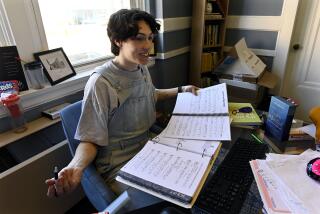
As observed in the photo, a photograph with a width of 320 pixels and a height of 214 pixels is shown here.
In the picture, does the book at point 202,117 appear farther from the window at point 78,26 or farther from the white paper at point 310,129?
the window at point 78,26

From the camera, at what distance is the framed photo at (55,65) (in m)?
1.31

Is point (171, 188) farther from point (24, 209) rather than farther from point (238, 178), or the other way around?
point (24, 209)

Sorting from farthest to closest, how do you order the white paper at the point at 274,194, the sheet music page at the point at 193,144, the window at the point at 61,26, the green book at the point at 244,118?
the window at the point at 61,26 → the green book at the point at 244,118 → the sheet music page at the point at 193,144 → the white paper at the point at 274,194

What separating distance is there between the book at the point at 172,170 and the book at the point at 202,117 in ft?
0.21

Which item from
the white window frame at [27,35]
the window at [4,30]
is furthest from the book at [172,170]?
the window at [4,30]

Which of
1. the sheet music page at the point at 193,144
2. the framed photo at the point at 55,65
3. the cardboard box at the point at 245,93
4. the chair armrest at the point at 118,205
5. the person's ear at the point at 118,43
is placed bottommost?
the cardboard box at the point at 245,93

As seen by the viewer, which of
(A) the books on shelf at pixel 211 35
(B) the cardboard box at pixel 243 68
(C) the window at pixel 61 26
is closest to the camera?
(C) the window at pixel 61 26

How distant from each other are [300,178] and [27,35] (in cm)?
143

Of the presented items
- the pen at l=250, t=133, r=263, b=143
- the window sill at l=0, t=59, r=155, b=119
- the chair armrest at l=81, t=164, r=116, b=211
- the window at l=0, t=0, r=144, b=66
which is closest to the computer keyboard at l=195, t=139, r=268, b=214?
the pen at l=250, t=133, r=263, b=143

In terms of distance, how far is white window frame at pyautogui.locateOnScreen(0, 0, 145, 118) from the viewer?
1.14 meters

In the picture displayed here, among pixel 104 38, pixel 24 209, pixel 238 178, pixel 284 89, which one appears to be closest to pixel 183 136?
pixel 238 178

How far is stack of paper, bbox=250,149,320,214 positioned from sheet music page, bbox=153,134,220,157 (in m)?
0.14

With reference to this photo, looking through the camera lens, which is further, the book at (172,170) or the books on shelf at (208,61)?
the books on shelf at (208,61)

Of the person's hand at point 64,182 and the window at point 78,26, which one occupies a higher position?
the window at point 78,26
